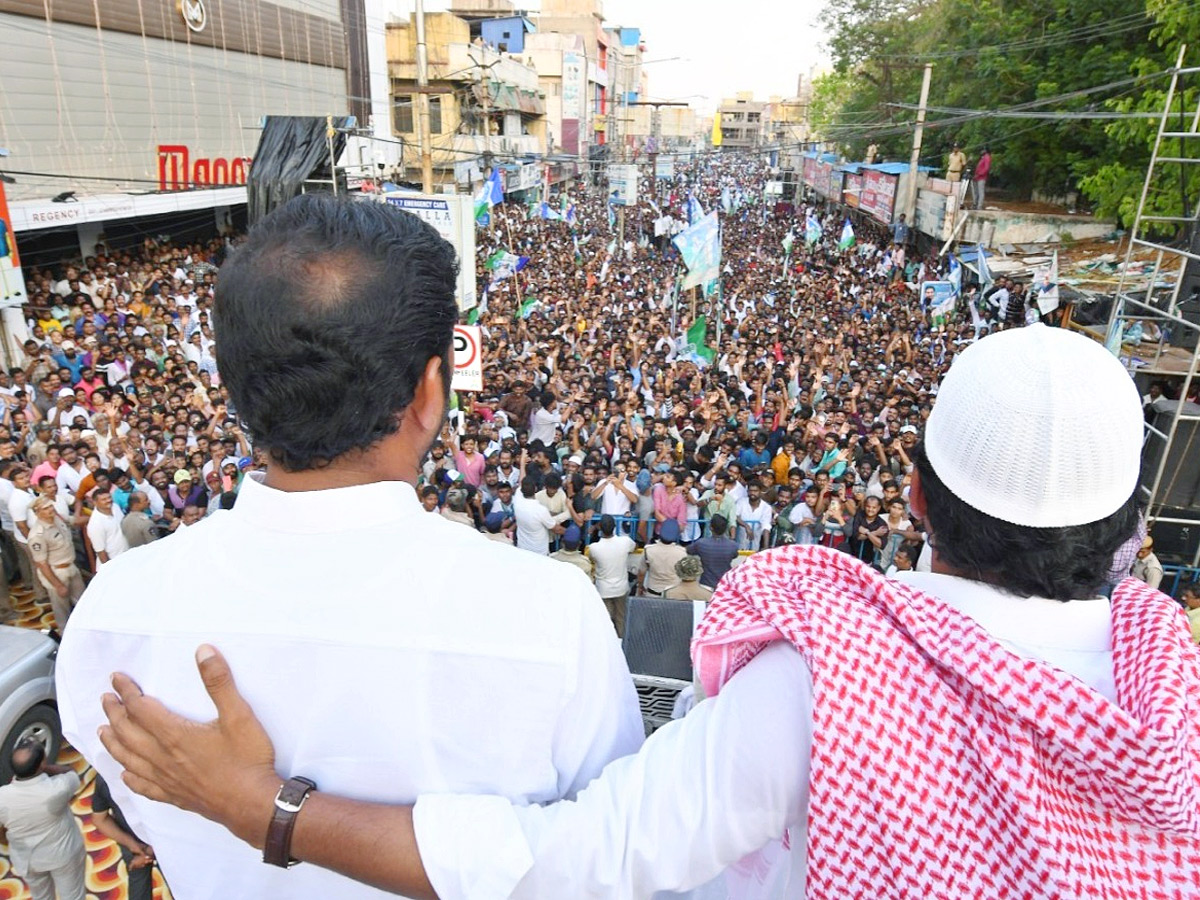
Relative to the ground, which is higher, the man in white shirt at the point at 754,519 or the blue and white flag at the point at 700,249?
the blue and white flag at the point at 700,249

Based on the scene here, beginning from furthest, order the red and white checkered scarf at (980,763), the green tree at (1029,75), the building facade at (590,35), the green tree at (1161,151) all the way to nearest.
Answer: the building facade at (590,35) → the green tree at (1029,75) → the green tree at (1161,151) → the red and white checkered scarf at (980,763)

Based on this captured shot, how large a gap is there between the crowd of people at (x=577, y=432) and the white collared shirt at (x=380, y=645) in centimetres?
56

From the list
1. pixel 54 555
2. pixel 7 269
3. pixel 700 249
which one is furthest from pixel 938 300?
pixel 7 269

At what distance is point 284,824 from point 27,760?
3.12 metres

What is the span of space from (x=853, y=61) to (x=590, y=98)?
33674 mm

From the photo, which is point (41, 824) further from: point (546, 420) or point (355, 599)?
point (546, 420)

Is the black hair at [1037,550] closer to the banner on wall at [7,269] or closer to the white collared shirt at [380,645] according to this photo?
the white collared shirt at [380,645]

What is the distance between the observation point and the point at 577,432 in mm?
8656

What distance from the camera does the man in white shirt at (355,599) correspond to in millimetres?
943

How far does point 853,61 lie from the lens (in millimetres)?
A: 37906

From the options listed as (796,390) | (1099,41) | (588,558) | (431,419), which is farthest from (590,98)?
(431,419)

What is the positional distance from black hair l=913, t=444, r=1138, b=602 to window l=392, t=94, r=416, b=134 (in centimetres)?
3937

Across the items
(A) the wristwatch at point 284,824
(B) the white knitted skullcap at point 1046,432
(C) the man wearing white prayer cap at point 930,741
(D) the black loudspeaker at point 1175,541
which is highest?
(B) the white knitted skullcap at point 1046,432

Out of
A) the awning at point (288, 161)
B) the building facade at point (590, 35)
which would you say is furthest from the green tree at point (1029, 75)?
the building facade at point (590, 35)
